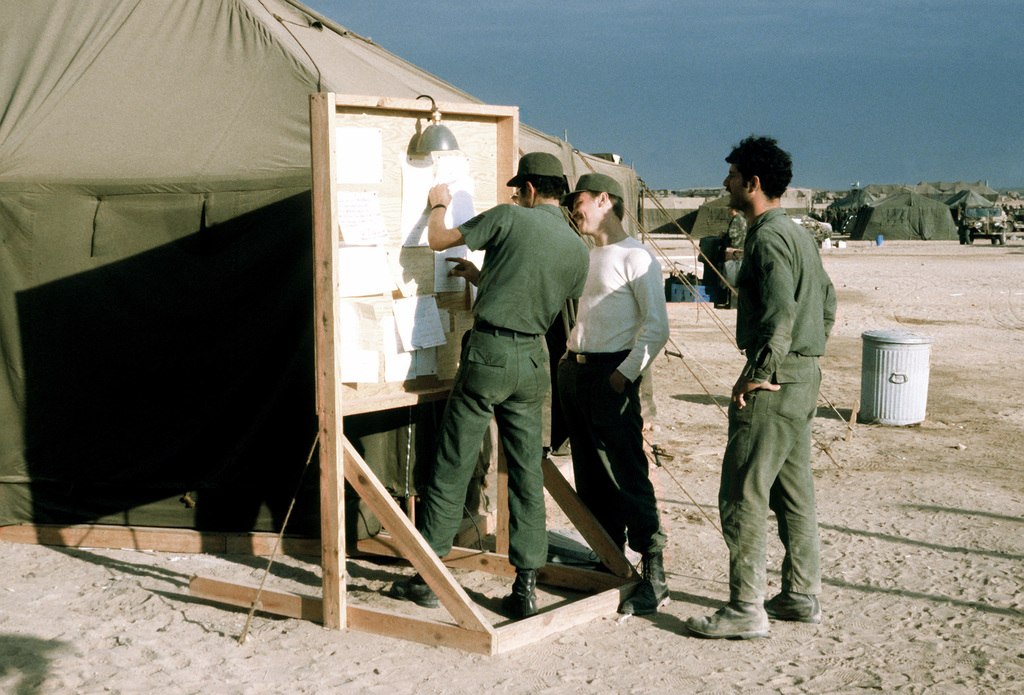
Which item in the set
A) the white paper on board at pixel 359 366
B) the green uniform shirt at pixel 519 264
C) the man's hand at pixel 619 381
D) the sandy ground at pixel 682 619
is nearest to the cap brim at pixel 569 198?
the green uniform shirt at pixel 519 264

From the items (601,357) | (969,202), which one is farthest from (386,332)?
→ (969,202)

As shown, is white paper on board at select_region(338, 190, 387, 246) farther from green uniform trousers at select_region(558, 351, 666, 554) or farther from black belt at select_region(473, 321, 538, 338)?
green uniform trousers at select_region(558, 351, 666, 554)

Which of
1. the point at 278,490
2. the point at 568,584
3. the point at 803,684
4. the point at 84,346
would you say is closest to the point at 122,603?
the point at 278,490

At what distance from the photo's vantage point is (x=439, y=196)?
485cm

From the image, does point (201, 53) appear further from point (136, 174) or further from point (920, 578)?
point (920, 578)

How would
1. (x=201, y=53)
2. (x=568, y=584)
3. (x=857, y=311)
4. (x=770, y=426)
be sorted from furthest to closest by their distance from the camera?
1. (x=857, y=311)
2. (x=201, y=53)
3. (x=568, y=584)
4. (x=770, y=426)

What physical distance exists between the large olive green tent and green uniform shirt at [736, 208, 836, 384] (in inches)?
87.3

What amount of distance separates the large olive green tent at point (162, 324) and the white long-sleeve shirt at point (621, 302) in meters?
1.40

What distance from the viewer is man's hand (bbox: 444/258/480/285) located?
4988mm

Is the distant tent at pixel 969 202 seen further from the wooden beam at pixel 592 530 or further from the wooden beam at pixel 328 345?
the wooden beam at pixel 328 345

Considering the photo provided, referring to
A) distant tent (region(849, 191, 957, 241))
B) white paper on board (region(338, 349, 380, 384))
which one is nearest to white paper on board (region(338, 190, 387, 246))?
white paper on board (region(338, 349, 380, 384))

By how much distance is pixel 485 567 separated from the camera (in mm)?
5438

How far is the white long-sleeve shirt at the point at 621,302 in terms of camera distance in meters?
4.87

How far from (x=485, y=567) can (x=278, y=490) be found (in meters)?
1.38
